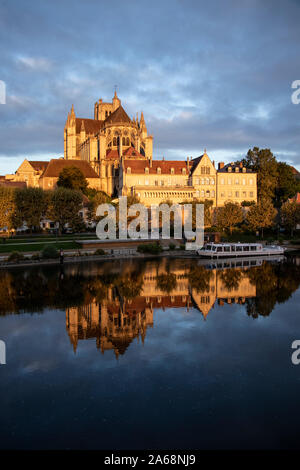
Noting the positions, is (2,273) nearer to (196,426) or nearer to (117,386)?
(117,386)

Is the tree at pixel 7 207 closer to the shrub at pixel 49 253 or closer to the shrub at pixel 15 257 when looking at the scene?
the shrub at pixel 49 253

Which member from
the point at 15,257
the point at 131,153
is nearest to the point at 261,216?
the point at 131,153

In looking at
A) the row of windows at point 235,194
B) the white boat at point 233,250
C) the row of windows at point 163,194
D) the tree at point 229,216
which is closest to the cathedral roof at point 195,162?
the row of windows at point 163,194

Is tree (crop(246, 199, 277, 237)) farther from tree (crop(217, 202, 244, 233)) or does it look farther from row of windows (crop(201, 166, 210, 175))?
Answer: row of windows (crop(201, 166, 210, 175))

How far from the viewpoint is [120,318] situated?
62.2 ft

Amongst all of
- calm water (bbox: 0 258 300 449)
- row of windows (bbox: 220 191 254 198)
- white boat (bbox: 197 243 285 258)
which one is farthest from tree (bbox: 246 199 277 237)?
calm water (bbox: 0 258 300 449)

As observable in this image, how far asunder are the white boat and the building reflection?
8.64m

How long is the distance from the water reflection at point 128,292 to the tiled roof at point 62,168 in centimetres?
5347

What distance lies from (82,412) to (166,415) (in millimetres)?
2404

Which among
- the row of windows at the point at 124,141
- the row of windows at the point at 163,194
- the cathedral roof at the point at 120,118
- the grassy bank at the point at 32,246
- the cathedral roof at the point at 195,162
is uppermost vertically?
the cathedral roof at the point at 120,118

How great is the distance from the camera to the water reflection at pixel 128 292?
18.0 meters

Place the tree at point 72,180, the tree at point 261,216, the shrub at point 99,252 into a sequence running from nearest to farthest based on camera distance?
the shrub at point 99,252 → the tree at point 261,216 → the tree at point 72,180

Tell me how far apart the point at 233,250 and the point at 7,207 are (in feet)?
97.9
